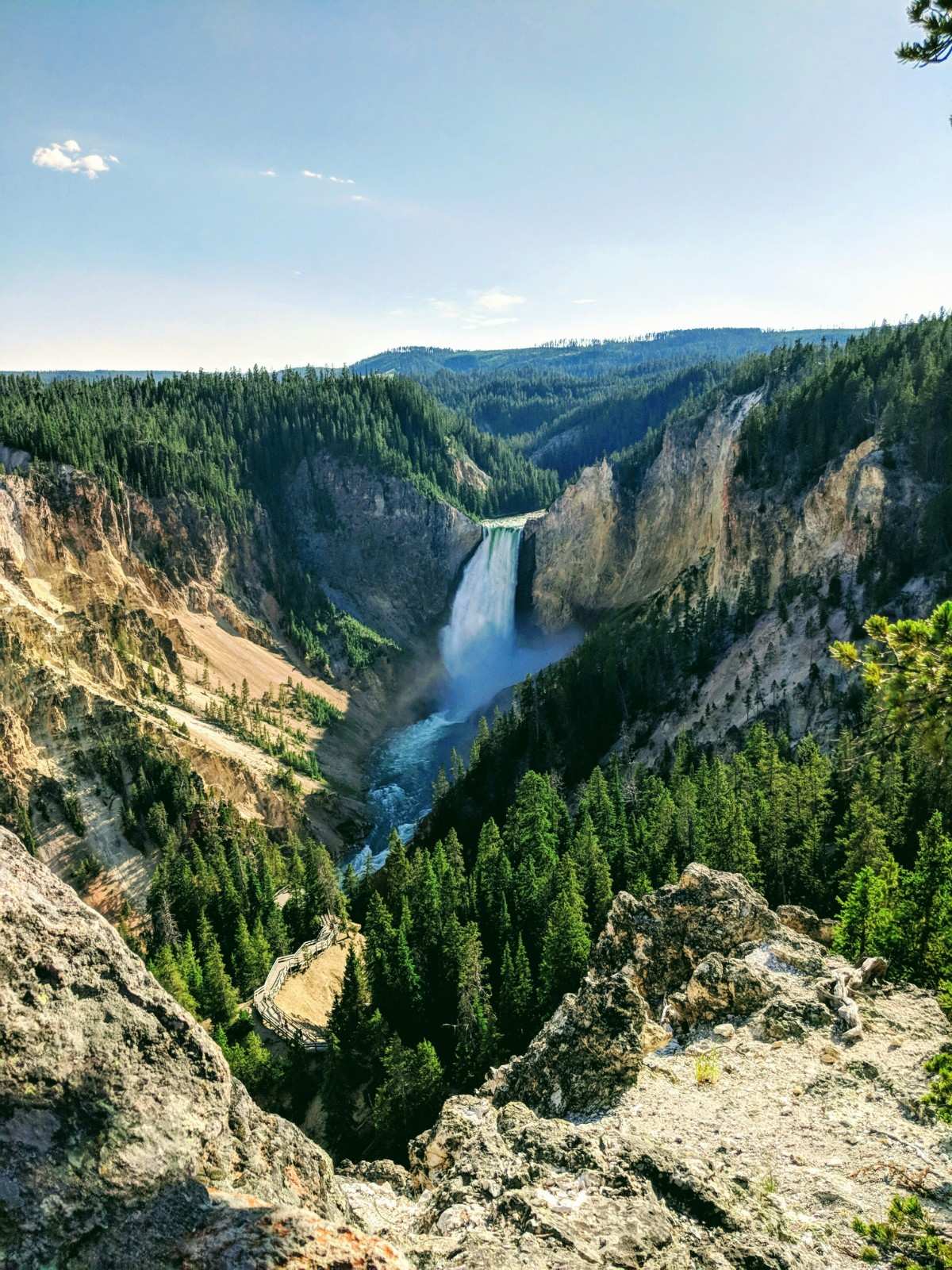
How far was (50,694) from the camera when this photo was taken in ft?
197

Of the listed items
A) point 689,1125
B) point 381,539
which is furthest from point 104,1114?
point 381,539

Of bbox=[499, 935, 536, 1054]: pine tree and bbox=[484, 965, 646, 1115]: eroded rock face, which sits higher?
bbox=[484, 965, 646, 1115]: eroded rock face

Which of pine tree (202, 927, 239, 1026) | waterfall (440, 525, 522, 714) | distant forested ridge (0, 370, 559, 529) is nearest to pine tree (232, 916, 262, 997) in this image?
pine tree (202, 927, 239, 1026)

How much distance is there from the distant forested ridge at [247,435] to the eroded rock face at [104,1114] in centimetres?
9264

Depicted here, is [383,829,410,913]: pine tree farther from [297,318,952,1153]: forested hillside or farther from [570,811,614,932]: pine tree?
[570,811,614,932]: pine tree

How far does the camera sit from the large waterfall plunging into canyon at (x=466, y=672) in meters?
87.2

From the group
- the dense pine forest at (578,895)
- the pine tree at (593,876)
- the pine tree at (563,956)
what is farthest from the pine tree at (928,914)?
the pine tree at (593,876)

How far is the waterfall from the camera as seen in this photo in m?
119

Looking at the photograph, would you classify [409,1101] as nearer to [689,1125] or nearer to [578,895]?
[578,895]

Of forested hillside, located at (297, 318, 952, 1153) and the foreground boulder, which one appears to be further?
forested hillside, located at (297, 318, 952, 1153)

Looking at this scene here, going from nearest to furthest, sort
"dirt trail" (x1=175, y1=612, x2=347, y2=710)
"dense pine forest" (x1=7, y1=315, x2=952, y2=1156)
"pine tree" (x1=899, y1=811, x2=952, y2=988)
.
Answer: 1. "pine tree" (x1=899, y1=811, x2=952, y2=988)
2. "dense pine forest" (x1=7, y1=315, x2=952, y2=1156)
3. "dirt trail" (x1=175, y1=612, x2=347, y2=710)

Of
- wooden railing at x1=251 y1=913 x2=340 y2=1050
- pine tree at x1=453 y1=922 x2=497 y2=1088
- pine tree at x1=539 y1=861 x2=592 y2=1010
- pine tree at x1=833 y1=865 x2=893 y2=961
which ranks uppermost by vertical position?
pine tree at x1=833 y1=865 x2=893 y2=961

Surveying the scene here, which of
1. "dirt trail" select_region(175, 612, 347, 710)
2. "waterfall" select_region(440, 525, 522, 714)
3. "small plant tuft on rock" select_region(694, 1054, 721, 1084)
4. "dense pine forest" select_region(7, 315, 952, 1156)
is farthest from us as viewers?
"waterfall" select_region(440, 525, 522, 714)

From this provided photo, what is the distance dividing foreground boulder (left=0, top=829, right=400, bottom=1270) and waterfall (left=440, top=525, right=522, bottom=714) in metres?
106
